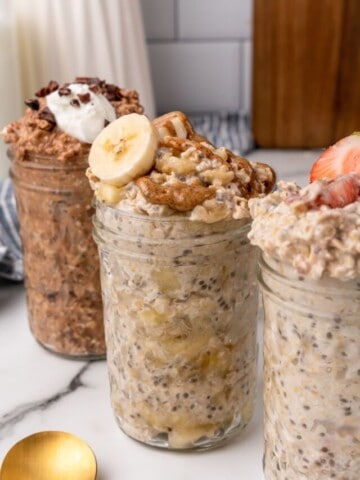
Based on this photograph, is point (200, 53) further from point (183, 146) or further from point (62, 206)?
Answer: point (183, 146)

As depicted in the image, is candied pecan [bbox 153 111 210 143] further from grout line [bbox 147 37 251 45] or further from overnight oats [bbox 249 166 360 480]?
grout line [bbox 147 37 251 45]

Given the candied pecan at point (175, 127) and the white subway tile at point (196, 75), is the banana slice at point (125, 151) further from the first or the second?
the white subway tile at point (196, 75)

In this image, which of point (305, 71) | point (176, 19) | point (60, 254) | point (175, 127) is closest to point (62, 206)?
point (60, 254)

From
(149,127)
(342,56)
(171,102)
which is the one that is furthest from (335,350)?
(171,102)

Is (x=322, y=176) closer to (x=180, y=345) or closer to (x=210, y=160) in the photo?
(x=210, y=160)

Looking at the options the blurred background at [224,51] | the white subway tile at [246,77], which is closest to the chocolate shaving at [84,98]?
the blurred background at [224,51]
